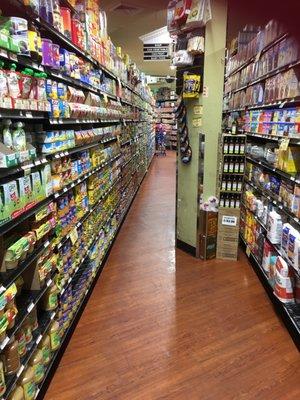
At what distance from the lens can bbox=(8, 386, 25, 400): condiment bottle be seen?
1768 mm

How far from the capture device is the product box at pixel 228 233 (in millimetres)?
4094

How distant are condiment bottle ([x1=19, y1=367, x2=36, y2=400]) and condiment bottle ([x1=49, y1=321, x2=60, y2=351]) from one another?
341 mm

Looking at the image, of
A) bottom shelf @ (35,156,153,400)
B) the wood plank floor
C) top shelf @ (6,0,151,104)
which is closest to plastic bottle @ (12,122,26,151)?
top shelf @ (6,0,151,104)

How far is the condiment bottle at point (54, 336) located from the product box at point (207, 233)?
2281 mm

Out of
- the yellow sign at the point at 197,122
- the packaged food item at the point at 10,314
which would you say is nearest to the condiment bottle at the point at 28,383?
the packaged food item at the point at 10,314

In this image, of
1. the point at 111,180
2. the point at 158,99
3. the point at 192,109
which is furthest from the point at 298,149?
the point at 158,99

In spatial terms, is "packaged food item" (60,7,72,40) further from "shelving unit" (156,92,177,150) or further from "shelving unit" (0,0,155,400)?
"shelving unit" (156,92,177,150)

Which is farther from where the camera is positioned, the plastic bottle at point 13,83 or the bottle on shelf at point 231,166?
the bottle on shelf at point 231,166

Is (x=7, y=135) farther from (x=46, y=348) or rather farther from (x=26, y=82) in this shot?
(x=46, y=348)

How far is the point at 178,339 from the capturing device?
2.69 metres

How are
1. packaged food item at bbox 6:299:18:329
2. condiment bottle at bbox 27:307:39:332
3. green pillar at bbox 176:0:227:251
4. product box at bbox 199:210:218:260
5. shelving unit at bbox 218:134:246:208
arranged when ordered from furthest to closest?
product box at bbox 199:210:218:260 < shelving unit at bbox 218:134:246:208 < green pillar at bbox 176:0:227:251 < condiment bottle at bbox 27:307:39:332 < packaged food item at bbox 6:299:18:329

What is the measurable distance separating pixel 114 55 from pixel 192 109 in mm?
1465

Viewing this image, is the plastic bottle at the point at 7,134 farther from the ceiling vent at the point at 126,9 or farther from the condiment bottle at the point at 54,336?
the ceiling vent at the point at 126,9

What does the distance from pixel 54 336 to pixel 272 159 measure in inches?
105
